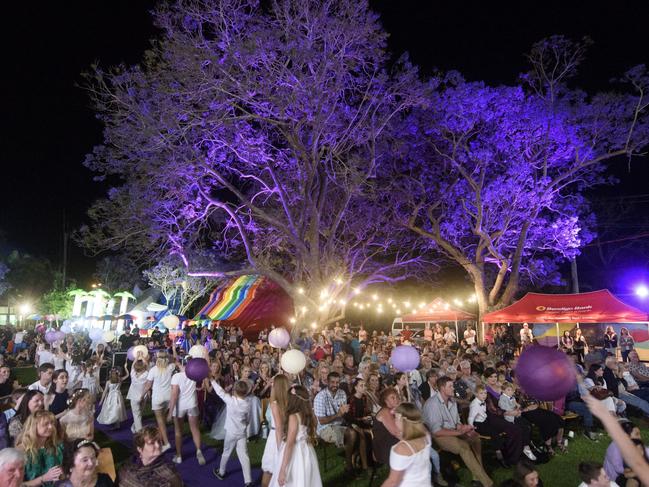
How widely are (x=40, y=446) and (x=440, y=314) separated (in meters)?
19.2

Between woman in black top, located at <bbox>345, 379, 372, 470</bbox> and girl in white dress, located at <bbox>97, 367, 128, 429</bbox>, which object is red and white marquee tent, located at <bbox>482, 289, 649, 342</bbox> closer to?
woman in black top, located at <bbox>345, 379, 372, 470</bbox>

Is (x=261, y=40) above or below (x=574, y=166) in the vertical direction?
above

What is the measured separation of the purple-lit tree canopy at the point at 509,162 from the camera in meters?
21.3

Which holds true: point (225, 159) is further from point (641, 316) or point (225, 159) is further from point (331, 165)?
point (641, 316)

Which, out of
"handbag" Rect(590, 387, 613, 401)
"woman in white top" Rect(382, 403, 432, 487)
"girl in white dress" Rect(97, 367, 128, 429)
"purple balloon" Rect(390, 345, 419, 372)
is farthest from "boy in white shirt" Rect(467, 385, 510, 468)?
"girl in white dress" Rect(97, 367, 128, 429)

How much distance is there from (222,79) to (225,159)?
358cm

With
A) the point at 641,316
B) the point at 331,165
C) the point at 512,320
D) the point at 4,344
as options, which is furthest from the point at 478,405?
the point at 4,344

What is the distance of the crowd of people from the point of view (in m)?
3.64

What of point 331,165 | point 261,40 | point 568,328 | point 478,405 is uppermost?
point 261,40

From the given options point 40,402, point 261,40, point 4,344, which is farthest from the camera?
point 4,344

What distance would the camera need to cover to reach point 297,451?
464cm

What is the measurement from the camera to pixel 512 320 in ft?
57.7

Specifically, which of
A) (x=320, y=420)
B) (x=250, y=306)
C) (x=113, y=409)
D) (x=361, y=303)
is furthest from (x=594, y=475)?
(x=361, y=303)

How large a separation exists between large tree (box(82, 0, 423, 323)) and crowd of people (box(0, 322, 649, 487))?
7116 millimetres
